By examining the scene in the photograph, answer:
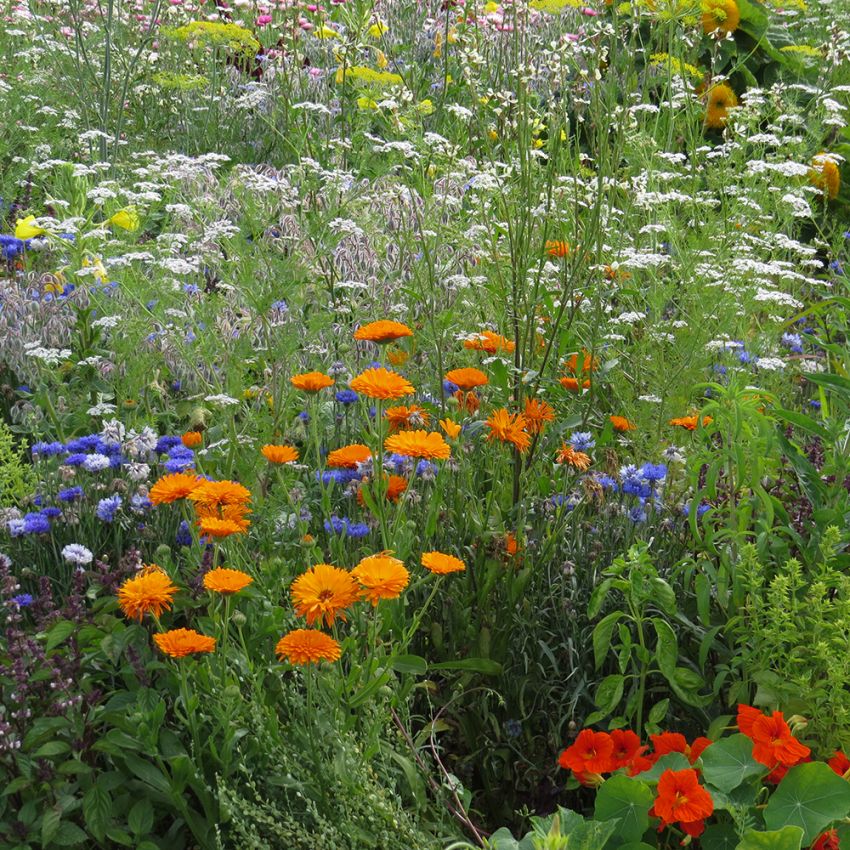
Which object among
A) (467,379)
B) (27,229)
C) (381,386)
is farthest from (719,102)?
(381,386)

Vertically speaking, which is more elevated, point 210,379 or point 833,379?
point 833,379

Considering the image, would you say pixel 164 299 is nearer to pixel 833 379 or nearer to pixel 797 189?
pixel 833 379

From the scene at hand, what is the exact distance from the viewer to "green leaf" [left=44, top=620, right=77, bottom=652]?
6.91 feet

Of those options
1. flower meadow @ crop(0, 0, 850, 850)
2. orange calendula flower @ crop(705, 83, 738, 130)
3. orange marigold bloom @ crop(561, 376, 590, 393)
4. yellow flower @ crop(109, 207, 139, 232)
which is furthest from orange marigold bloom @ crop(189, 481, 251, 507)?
orange calendula flower @ crop(705, 83, 738, 130)

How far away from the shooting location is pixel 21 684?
6.71 feet

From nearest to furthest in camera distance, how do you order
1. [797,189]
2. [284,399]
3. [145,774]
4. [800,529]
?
[145,774], [800,529], [284,399], [797,189]

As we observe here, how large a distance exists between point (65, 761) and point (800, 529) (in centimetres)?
171

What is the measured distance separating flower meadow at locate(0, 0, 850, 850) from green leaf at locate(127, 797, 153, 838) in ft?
0.11

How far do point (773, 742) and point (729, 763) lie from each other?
102mm

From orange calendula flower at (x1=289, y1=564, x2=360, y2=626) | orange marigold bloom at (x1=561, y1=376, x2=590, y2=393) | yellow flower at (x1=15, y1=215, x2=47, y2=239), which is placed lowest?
orange marigold bloom at (x1=561, y1=376, x2=590, y2=393)

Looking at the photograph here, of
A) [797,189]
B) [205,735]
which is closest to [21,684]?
[205,735]

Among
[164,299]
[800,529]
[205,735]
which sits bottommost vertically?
[205,735]

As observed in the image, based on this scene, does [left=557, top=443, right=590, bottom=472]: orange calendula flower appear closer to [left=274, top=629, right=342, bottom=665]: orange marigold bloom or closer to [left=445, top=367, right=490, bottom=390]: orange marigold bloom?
[left=445, top=367, right=490, bottom=390]: orange marigold bloom

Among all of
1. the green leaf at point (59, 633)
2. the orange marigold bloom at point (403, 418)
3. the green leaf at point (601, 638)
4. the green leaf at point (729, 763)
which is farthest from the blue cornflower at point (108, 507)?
the green leaf at point (729, 763)
